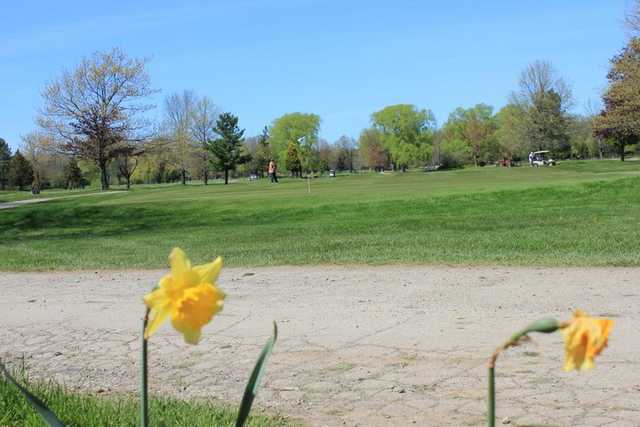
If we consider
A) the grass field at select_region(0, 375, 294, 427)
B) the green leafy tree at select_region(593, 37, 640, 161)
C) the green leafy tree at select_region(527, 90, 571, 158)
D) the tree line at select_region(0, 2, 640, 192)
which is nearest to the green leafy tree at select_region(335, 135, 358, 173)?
the tree line at select_region(0, 2, 640, 192)

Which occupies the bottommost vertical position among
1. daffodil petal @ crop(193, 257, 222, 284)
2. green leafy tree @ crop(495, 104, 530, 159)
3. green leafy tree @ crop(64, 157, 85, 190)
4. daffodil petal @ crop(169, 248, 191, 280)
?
daffodil petal @ crop(193, 257, 222, 284)

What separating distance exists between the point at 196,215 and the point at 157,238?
5.49m

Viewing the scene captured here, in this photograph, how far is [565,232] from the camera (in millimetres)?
12922

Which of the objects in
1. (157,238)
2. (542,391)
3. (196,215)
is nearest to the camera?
(542,391)

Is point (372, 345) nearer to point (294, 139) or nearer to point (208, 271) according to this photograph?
point (208, 271)

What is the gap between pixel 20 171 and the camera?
90.2 m

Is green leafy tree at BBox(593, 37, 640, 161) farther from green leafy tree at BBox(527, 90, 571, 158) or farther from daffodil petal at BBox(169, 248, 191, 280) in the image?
daffodil petal at BBox(169, 248, 191, 280)

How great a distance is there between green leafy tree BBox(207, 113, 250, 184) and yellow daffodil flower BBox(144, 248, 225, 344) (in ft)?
250

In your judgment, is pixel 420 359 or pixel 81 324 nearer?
pixel 420 359

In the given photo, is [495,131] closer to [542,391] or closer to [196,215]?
[196,215]

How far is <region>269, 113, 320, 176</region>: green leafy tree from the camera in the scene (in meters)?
101

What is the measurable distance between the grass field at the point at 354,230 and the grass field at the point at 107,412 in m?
6.46

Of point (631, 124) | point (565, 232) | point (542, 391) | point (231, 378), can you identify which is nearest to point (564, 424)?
point (542, 391)

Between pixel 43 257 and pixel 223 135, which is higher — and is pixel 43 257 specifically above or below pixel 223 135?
below
